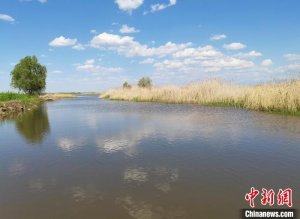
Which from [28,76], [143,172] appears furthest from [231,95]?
[28,76]

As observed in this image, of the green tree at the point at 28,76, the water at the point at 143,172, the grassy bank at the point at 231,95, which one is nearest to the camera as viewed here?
the water at the point at 143,172

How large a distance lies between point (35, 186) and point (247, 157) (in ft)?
20.9

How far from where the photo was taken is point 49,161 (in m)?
9.01

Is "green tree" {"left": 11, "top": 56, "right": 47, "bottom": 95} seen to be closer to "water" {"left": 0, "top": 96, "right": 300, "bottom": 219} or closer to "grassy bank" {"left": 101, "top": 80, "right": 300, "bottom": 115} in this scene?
"grassy bank" {"left": 101, "top": 80, "right": 300, "bottom": 115}

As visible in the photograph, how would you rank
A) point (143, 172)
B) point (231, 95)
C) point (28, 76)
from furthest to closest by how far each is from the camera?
point (28, 76) → point (231, 95) → point (143, 172)

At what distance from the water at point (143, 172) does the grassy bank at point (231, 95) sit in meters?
7.52

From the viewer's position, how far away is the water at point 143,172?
18.1 ft

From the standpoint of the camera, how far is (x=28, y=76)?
60.5m

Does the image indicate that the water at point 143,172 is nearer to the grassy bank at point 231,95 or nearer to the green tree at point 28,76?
the grassy bank at point 231,95

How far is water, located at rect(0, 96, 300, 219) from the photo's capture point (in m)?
5.51

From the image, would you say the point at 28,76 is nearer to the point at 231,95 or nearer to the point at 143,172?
the point at 231,95

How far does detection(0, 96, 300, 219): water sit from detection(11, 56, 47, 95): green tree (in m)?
50.6

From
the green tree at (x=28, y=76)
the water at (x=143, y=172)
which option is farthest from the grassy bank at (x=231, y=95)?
the green tree at (x=28, y=76)

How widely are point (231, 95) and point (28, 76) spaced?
46.9 m
